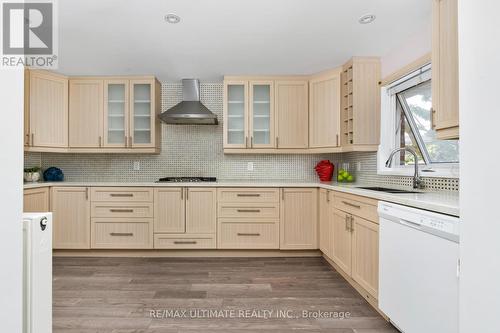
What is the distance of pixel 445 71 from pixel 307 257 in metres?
2.47

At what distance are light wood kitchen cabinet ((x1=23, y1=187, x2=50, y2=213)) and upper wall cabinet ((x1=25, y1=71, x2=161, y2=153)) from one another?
0.58m

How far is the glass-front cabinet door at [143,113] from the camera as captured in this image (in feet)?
11.8

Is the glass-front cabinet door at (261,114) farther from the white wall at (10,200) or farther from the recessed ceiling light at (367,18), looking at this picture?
the white wall at (10,200)

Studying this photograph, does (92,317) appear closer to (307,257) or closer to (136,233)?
(136,233)

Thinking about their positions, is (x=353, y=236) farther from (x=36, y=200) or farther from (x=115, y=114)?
(x=36, y=200)

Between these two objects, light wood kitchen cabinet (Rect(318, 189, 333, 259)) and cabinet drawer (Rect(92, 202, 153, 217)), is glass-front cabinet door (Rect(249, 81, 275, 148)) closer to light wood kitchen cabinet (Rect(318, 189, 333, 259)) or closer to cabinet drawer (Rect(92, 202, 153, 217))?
light wood kitchen cabinet (Rect(318, 189, 333, 259))

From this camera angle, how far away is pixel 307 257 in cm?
335

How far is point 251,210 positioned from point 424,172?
1849 mm

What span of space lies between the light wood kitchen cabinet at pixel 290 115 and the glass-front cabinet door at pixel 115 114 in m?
2.02

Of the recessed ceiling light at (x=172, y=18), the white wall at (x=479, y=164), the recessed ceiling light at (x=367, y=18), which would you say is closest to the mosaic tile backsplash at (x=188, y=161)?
the recessed ceiling light at (x=172, y=18)

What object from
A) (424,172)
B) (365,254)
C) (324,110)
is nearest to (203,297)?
(365,254)

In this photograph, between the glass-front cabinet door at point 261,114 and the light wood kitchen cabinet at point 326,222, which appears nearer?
the light wood kitchen cabinet at point 326,222

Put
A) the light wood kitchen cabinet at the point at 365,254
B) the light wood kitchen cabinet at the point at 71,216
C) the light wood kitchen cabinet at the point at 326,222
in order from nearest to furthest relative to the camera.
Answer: the light wood kitchen cabinet at the point at 365,254 < the light wood kitchen cabinet at the point at 326,222 < the light wood kitchen cabinet at the point at 71,216

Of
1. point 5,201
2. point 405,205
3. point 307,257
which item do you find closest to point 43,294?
point 5,201
